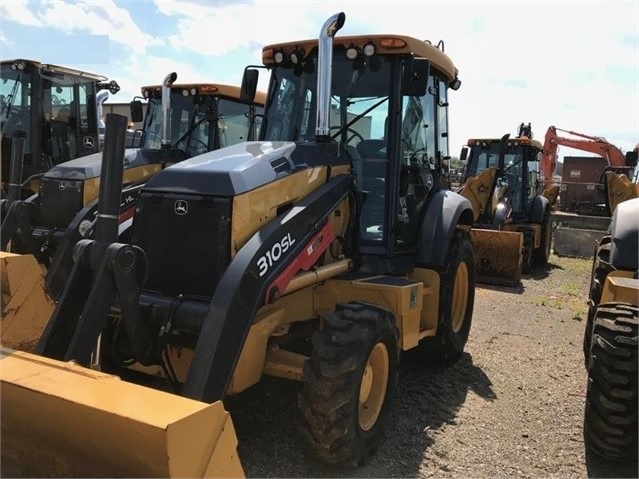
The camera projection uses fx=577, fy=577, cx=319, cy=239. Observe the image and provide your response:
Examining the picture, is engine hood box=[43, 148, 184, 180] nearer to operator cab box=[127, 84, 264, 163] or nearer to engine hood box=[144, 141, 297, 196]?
operator cab box=[127, 84, 264, 163]

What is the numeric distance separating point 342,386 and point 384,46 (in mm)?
2576

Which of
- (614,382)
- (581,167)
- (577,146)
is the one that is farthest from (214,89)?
(581,167)

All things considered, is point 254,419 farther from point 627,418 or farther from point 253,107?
point 253,107

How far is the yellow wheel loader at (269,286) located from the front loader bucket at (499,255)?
4763mm

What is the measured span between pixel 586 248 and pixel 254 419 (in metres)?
12.1

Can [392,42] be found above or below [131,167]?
above

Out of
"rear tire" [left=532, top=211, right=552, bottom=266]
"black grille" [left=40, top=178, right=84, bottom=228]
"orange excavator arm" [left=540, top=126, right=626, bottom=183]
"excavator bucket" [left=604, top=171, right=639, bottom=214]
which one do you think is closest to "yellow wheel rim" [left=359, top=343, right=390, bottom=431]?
"black grille" [left=40, top=178, right=84, bottom=228]

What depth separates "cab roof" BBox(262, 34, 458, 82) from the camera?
434 centimetres

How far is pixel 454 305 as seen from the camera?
18.9ft

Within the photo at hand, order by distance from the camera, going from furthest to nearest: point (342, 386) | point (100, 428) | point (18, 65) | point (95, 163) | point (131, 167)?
point (18, 65), point (131, 167), point (95, 163), point (342, 386), point (100, 428)

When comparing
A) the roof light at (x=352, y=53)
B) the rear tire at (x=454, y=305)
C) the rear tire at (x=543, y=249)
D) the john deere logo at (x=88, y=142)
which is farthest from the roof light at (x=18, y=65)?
the rear tire at (x=543, y=249)

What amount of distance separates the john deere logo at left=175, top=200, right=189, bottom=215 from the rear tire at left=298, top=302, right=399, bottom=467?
104 centimetres

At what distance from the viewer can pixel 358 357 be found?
3.26 metres

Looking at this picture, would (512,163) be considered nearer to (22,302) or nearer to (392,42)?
(392,42)
